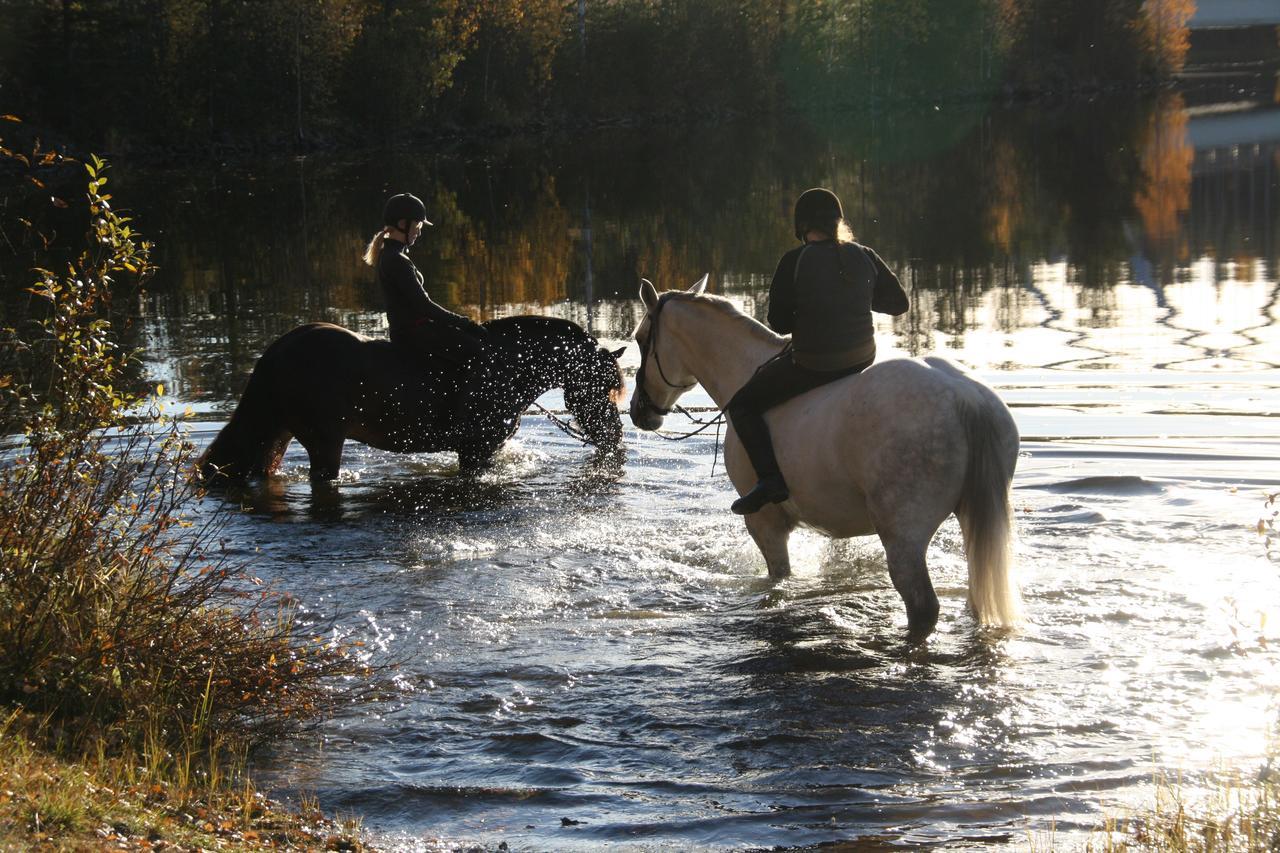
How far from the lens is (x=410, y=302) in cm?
1147

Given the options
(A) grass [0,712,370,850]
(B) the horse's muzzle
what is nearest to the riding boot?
(B) the horse's muzzle

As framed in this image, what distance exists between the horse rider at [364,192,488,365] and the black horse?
0.38 ft

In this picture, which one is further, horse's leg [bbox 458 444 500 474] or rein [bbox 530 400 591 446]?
rein [bbox 530 400 591 446]

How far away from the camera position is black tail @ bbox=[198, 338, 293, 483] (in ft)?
38.2

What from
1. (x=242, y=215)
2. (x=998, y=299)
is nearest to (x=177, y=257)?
(x=242, y=215)

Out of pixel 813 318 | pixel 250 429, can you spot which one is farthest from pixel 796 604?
pixel 250 429

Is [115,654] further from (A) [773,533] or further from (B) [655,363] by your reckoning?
(B) [655,363]

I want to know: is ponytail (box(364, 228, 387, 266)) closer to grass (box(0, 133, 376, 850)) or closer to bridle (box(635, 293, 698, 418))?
bridle (box(635, 293, 698, 418))

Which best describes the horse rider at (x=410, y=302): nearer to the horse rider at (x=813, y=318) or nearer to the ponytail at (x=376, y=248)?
the ponytail at (x=376, y=248)

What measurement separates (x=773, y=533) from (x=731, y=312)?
4.67 ft

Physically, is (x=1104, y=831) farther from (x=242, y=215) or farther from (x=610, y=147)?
(x=610, y=147)

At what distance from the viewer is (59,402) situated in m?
6.59

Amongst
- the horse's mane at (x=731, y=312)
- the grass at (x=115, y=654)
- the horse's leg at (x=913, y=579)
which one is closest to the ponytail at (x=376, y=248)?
the horse's mane at (x=731, y=312)

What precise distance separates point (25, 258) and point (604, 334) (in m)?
14.6
